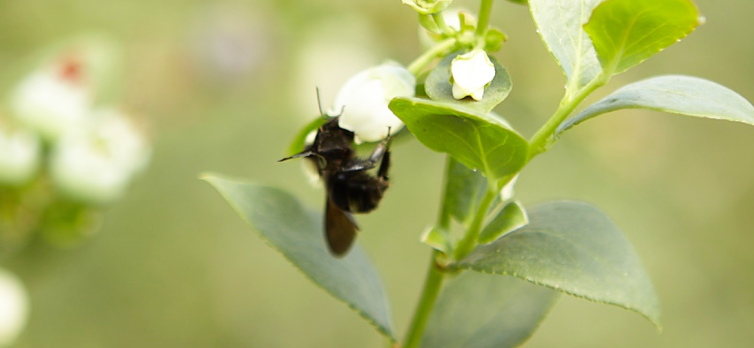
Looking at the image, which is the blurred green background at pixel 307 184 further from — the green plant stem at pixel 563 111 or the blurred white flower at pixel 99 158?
the green plant stem at pixel 563 111

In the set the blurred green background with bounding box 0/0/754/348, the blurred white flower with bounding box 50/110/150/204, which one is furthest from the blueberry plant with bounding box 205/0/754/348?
the blurred green background with bounding box 0/0/754/348

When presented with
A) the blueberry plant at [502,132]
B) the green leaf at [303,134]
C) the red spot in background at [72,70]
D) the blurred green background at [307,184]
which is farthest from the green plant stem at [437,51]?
the blurred green background at [307,184]

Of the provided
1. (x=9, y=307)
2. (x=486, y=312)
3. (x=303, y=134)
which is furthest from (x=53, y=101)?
(x=486, y=312)

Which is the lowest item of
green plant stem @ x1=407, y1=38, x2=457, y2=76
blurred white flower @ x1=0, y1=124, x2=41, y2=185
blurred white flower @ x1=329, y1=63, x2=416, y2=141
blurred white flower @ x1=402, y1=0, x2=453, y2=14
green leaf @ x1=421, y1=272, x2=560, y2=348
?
blurred white flower @ x1=0, y1=124, x2=41, y2=185

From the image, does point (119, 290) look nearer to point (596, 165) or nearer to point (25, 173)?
point (25, 173)

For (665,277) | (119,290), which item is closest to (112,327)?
(119,290)

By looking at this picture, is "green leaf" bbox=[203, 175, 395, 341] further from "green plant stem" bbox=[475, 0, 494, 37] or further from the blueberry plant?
"green plant stem" bbox=[475, 0, 494, 37]
